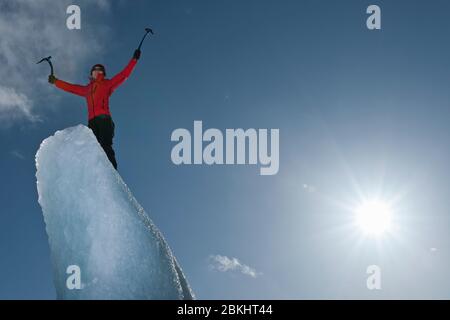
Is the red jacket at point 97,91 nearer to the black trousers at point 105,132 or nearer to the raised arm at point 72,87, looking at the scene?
the raised arm at point 72,87

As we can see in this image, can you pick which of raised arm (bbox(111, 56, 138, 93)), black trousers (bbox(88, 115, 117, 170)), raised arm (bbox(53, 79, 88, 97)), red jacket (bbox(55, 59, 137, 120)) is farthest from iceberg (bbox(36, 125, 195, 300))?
raised arm (bbox(111, 56, 138, 93))

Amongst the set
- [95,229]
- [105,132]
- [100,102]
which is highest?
[100,102]

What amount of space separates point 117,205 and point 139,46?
3541mm

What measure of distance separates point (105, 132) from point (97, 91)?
0.75m

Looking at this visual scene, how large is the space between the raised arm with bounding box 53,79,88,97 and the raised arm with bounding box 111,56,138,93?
497 mm

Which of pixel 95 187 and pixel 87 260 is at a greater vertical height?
pixel 95 187

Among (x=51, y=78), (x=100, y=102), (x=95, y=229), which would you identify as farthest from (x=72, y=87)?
(x=95, y=229)

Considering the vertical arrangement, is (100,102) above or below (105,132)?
above

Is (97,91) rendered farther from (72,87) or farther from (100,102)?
(72,87)

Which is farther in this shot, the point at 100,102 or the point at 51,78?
the point at 51,78

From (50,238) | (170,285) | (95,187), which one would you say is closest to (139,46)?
(95,187)

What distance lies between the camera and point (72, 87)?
10391 millimetres
